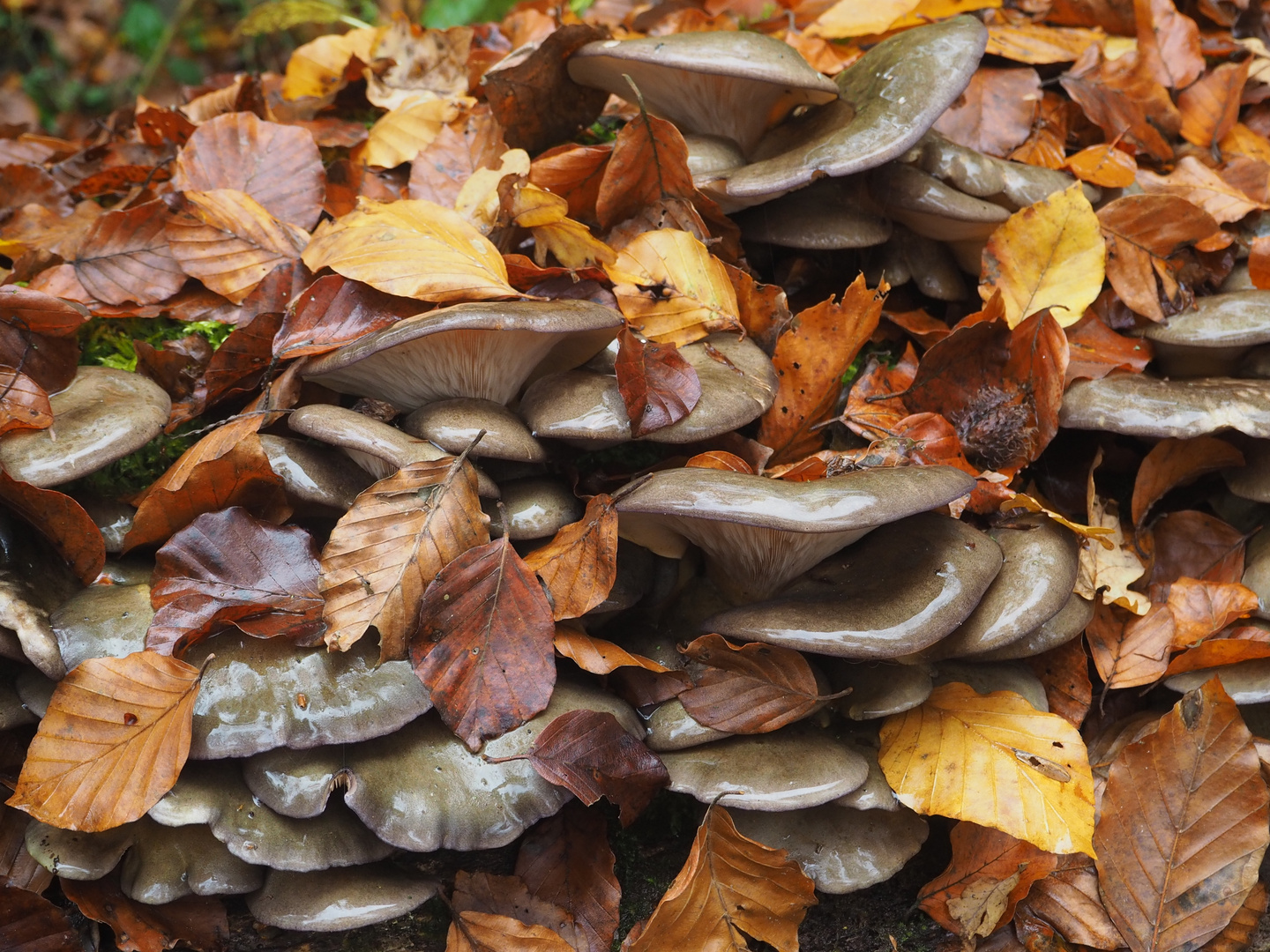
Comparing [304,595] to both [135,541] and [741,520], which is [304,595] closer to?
[135,541]

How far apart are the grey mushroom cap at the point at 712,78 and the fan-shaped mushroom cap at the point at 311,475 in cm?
142

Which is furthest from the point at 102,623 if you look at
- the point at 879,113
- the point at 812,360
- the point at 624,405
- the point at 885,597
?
the point at 879,113

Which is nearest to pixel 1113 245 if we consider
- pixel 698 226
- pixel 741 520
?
pixel 698 226

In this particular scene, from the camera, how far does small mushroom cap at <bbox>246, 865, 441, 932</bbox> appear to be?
210cm

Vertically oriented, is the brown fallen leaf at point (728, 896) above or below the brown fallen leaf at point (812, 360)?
below

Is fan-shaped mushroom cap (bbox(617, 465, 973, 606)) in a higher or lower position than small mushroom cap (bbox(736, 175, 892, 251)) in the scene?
lower

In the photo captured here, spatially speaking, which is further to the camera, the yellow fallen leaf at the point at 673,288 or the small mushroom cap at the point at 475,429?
the yellow fallen leaf at the point at 673,288

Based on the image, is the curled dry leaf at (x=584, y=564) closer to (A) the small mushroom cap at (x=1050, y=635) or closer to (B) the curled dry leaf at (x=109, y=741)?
(B) the curled dry leaf at (x=109, y=741)

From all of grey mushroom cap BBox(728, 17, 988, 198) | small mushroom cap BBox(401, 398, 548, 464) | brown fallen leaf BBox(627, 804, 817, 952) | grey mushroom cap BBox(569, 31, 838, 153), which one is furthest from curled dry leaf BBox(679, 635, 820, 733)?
grey mushroom cap BBox(569, 31, 838, 153)

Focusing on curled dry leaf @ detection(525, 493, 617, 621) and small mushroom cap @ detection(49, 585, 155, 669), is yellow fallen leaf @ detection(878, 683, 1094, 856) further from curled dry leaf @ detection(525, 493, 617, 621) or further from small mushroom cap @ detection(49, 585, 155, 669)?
small mushroom cap @ detection(49, 585, 155, 669)

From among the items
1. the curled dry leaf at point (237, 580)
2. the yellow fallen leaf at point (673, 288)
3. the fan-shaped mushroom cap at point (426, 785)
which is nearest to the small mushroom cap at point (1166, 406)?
the yellow fallen leaf at point (673, 288)

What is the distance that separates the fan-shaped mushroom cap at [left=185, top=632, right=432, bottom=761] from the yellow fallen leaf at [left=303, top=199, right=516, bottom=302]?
905 mm

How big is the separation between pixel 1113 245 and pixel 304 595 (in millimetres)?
2683

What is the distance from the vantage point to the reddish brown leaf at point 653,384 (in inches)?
86.4
